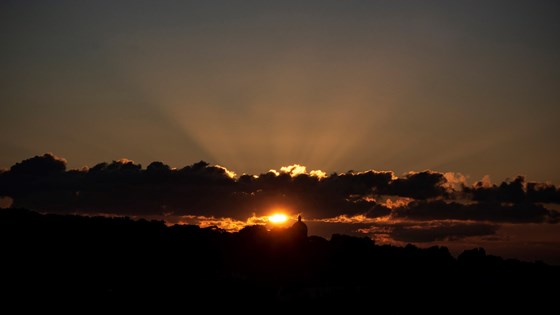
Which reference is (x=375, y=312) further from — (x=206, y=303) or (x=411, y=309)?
(x=206, y=303)

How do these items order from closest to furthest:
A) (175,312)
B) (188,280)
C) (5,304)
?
1. (5,304)
2. (175,312)
3. (188,280)

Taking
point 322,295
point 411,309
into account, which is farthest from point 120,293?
point 411,309

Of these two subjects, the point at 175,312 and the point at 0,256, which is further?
the point at 0,256

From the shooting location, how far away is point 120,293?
6855 inches

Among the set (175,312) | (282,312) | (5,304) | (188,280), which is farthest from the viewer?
(188,280)

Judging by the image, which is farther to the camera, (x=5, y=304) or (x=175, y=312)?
(x=175, y=312)

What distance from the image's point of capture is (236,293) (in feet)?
612

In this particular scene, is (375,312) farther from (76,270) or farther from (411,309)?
(76,270)

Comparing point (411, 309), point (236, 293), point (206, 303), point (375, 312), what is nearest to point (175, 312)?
point (206, 303)

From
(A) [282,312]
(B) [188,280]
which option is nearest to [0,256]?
(B) [188,280]

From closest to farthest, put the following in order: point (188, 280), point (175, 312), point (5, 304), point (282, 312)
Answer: point (5, 304)
point (175, 312)
point (282, 312)
point (188, 280)

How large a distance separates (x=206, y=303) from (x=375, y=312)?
155 feet

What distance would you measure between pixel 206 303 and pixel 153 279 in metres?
30.7

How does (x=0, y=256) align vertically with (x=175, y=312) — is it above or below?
above
